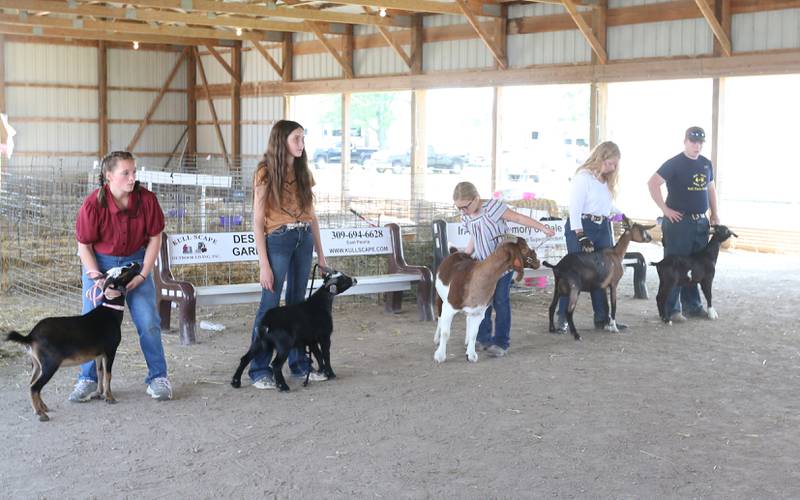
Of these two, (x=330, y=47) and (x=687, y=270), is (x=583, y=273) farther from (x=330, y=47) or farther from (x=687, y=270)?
(x=330, y=47)

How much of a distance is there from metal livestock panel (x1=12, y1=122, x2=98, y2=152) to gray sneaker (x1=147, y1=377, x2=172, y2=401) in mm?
23711

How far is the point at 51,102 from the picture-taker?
92.7 feet

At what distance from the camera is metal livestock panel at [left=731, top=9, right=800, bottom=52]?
47.8 ft

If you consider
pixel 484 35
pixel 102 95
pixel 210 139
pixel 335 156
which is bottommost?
pixel 210 139

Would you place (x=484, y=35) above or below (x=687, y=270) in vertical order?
above

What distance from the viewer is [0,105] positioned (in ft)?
88.3

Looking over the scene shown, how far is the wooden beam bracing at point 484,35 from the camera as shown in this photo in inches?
722

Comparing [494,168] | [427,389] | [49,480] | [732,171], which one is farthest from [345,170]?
[49,480]

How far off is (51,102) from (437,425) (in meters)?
25.5

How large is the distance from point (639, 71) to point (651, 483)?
43.2ft

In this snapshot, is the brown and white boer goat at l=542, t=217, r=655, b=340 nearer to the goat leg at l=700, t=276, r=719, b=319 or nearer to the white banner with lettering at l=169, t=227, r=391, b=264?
the goat leg at l=700, t=276, r=719, b=319

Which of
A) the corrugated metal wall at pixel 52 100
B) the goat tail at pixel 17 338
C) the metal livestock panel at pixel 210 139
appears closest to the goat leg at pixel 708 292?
the goat tail at pixel 17 338

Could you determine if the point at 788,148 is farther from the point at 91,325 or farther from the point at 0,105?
the point at 91,325

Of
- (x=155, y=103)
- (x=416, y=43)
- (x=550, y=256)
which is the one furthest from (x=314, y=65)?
(x=550, y=256)
